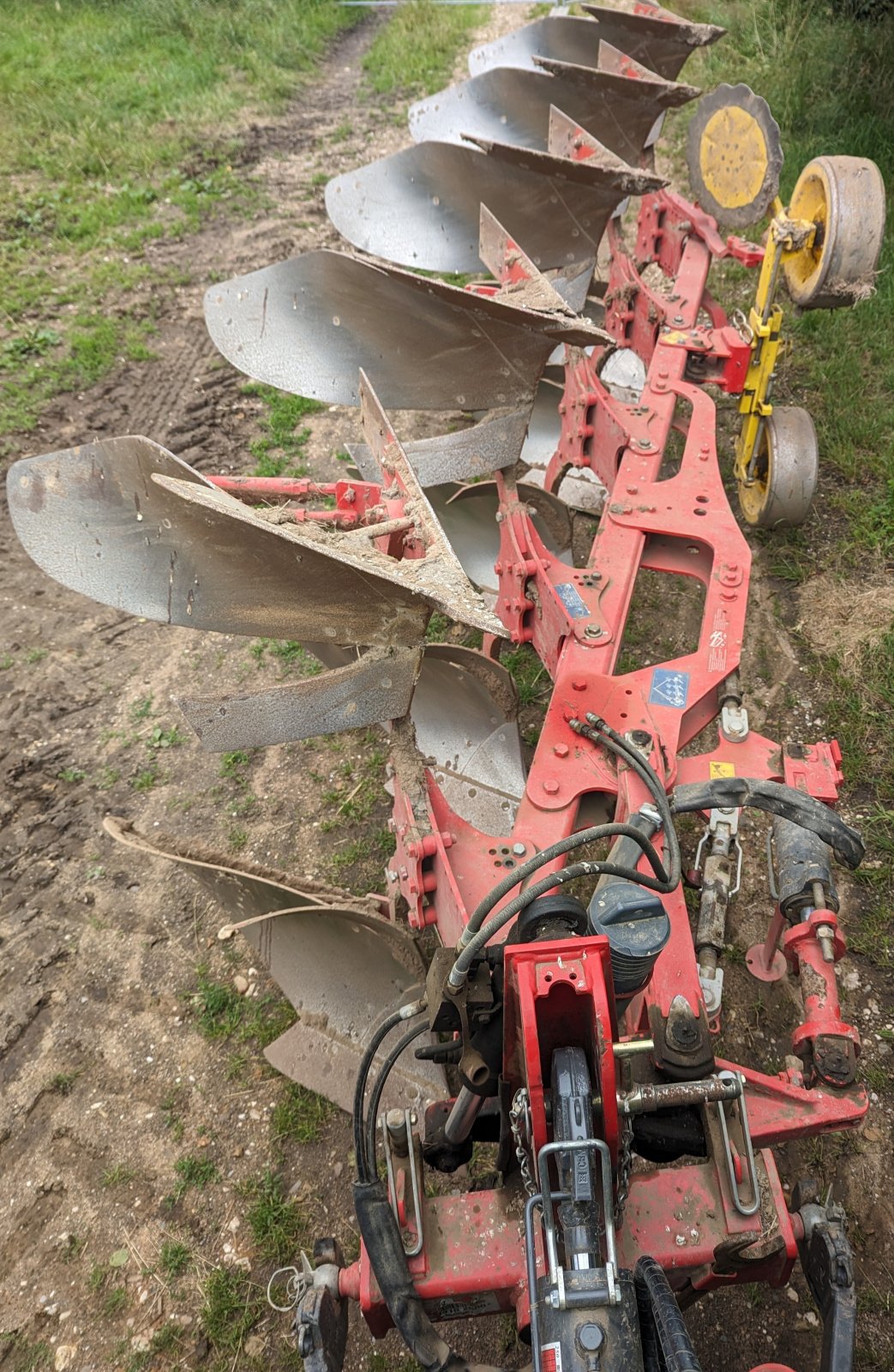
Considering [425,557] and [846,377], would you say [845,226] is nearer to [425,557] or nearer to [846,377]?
[846,377]

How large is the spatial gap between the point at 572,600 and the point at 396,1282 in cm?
174

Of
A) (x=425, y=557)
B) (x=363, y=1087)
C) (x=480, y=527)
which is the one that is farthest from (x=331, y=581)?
(x=480, y=527)

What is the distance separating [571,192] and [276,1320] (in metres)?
4.01

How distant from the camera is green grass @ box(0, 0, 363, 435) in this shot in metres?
5.56

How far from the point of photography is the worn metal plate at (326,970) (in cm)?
226

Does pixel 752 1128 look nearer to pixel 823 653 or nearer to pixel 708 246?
pixel 823 653

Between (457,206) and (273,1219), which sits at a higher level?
(457,206)

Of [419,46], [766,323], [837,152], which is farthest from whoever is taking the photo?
[419,46]

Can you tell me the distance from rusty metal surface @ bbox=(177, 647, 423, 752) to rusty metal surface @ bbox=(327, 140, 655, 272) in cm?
236

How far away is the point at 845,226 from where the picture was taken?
A: 3203mm

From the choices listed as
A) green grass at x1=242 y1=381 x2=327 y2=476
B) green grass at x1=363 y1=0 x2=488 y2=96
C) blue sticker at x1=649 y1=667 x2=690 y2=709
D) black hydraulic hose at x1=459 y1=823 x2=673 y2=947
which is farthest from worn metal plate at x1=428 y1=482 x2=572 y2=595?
green grass at x1=363 y1=0 x2=488 y2=96

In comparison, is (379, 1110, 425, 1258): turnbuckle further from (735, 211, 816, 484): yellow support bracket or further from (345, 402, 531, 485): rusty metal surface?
(735, 211, 816, 484): yellow support bracket

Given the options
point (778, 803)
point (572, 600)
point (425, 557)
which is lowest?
point (572, 600)

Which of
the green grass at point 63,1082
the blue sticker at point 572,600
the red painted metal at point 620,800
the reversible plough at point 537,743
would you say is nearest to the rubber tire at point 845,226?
the reversible plough at point 537,743
